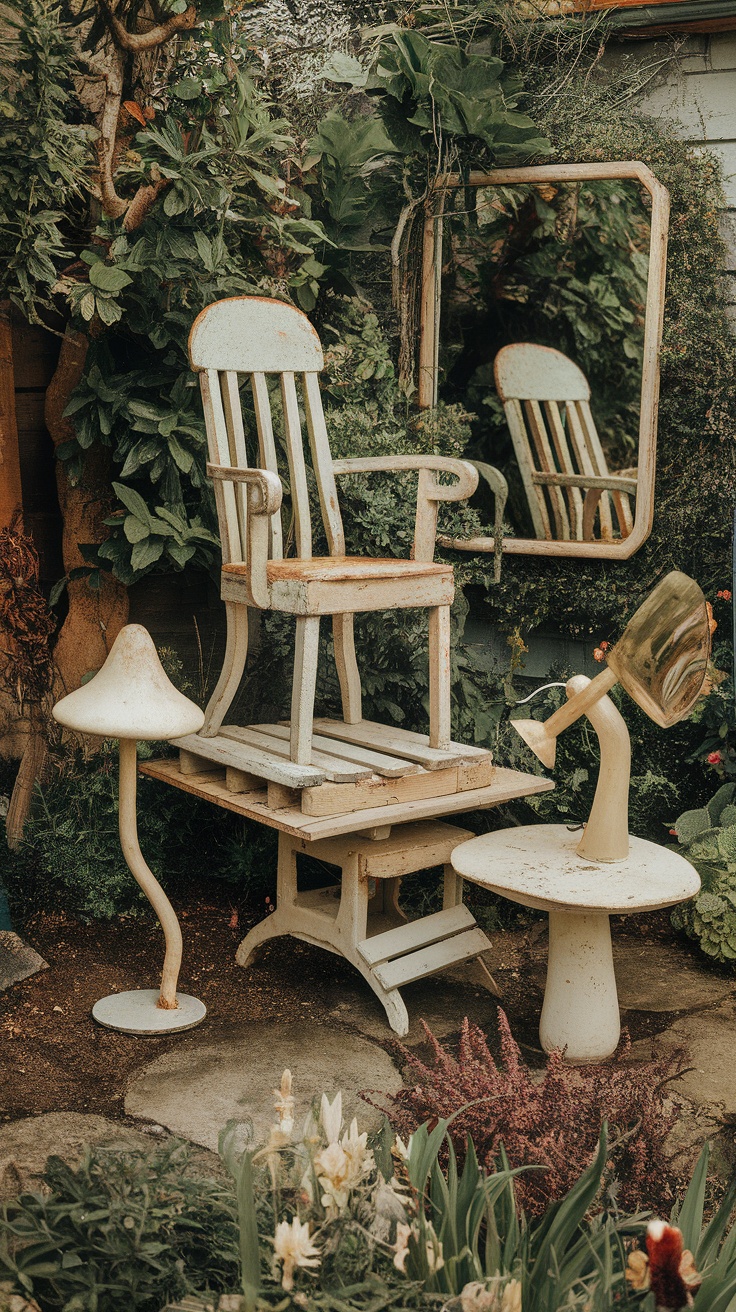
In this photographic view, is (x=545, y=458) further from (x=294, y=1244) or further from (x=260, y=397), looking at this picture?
(x=294, y=1244)

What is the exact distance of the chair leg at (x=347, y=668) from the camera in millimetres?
3771

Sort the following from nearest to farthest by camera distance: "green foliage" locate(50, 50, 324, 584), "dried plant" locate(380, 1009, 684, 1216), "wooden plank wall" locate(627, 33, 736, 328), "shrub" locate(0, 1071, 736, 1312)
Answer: "shrub" locate(0, 1071, 736, 1312) < "dried plant" locate(380, 1009, 684, 1216) < "green foliage" locate(50, 50, 324, 584) < "wooden plank wall" locate(627, 33, 736, 328)

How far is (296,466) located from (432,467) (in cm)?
44

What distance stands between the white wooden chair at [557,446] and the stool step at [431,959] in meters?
1.73

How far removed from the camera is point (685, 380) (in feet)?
14.0

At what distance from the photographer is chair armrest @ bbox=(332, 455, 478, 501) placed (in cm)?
346

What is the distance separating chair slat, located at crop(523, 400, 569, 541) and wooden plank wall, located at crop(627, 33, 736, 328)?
2.60 ft

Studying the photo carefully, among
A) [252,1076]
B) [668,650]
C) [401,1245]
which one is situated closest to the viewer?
[401,1245]

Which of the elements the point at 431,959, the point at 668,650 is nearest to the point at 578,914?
the point at 431,959

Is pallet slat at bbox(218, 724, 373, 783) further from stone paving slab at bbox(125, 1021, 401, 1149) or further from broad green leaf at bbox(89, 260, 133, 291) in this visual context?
broad green leaf at bbox(89, 260, 133, 291)

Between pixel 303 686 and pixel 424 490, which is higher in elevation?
pixel 424 490

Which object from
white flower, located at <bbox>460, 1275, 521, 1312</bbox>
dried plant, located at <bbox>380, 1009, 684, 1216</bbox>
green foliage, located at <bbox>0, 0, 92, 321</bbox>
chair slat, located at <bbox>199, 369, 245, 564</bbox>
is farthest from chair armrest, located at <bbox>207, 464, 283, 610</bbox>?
white flower, located at <bbox>460, 1275, 521, 1312</bbox>

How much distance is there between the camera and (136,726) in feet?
9.66

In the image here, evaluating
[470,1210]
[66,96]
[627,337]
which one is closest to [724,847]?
[627,337]
